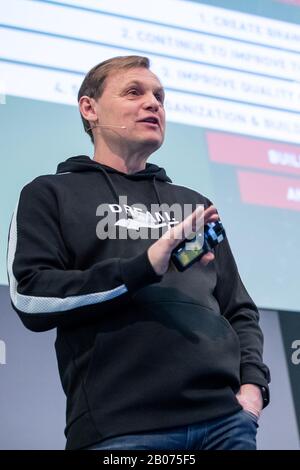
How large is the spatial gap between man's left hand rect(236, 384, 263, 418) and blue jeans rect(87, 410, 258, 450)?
0.03 m

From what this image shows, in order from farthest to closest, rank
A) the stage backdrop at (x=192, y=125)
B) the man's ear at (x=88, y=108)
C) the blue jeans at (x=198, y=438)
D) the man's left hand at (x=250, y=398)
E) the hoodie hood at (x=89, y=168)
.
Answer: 1. the stage backdrop at (x=192, y=125)
2. the man's ear at (x=88, y=108)
3. the hoodie hood at (x=89, y=168)
4. the man's left hand at (x=250, y=398)
5. the blue jeans at (x=198, y=438)

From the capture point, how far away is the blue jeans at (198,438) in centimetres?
110

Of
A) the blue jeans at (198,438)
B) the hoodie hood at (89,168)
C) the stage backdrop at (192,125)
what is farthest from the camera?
the stage backdrop at (192,125)

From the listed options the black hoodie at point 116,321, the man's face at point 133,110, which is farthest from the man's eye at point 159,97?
the black hoodie at point 116,321

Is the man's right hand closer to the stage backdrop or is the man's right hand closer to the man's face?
the man's face

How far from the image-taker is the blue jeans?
43.4 inches

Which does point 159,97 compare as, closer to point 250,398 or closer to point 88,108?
point 88,108

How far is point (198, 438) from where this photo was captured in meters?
1.13

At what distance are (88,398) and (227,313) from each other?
34cm

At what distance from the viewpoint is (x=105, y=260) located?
1196mm

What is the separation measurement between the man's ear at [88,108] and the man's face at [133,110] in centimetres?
2

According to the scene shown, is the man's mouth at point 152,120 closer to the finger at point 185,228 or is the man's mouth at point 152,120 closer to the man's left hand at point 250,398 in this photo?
the finger at point 185,228

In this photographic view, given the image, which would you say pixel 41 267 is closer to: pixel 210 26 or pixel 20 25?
pixel 20 25

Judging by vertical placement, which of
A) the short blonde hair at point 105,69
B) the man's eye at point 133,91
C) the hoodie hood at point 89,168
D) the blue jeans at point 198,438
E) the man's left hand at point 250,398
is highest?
the short blonde hair at point 105,69
